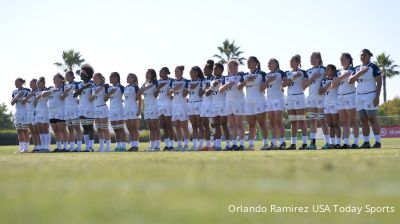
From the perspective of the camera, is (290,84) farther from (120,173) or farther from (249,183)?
(249,183)

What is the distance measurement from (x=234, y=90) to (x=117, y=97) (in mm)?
3504

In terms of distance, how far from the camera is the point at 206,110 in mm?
17141

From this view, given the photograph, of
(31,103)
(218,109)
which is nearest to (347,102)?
(218,109)

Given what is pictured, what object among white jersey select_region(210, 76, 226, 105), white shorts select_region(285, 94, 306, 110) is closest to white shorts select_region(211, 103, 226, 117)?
white jersey select_region(210, 76, 226, 105)

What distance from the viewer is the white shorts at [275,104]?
16.0 meters

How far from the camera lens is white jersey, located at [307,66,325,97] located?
621 inches

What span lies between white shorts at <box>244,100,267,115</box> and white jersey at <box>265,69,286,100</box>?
0.79ft

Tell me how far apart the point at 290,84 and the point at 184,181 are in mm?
10735

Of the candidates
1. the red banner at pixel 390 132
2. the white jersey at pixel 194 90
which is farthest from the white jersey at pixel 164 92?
the red banner at pixel 390 132

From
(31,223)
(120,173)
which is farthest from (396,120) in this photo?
(31,223)

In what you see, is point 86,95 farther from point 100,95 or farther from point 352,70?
point 352,70

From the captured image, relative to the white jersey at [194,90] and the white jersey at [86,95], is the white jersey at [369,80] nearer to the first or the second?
the white jersey at [194,90]

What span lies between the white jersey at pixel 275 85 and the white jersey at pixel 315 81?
0.62 meters

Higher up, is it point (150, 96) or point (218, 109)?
point (150, 96)
